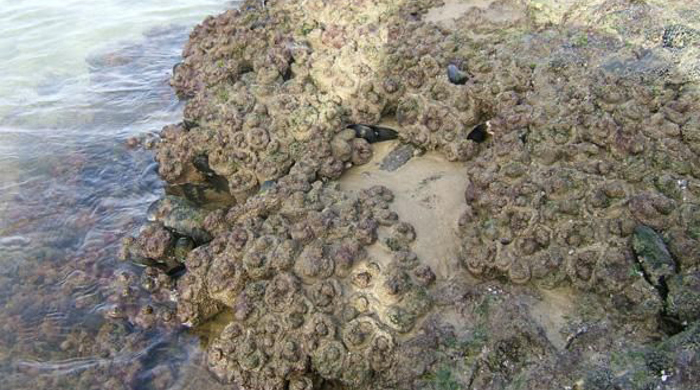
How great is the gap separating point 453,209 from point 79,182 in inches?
148

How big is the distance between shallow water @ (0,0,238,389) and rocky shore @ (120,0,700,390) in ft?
1.04

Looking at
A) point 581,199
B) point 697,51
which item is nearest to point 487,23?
point 697,51

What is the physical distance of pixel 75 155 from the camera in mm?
5973

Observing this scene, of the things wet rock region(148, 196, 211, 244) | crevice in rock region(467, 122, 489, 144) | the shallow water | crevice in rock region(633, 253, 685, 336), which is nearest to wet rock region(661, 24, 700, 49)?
crevice in rock region(467, 122, 489, 144)

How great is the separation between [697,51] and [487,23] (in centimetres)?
183

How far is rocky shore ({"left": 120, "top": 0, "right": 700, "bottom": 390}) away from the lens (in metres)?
3.20

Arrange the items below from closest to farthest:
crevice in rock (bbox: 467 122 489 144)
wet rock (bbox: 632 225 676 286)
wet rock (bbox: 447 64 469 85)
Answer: wet rock (bbox: 632 225 676 286) → crevice in rock (bbox: 467 122 489 144) → wet rock (bbox: 447 64 469 85)

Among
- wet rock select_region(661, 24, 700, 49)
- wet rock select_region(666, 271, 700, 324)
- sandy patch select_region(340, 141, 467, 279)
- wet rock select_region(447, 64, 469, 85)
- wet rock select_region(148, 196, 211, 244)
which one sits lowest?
wet rock select_region(148, 196, 211, 244)

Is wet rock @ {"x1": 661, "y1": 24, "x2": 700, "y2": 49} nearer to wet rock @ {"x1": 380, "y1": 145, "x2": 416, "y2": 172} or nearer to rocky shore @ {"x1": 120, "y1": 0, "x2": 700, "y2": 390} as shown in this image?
rocky shore @ {"x1": 120, "y1": 0, "x2": 700, "y2": 390}

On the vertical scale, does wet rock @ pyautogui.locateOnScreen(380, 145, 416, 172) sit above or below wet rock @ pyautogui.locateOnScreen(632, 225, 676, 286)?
below

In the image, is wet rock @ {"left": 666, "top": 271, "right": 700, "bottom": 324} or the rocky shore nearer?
wet rock @ {"left": 666, "top": 271, "right": 700, "bottom": 324}

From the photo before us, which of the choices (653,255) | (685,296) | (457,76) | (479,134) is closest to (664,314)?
(685,296)

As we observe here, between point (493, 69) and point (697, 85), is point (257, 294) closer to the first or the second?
point (493, 69)

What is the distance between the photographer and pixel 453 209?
4.16 metres
